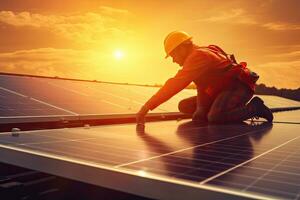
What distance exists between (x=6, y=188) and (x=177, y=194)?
1.89m

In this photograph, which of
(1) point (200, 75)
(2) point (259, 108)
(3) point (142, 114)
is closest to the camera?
(3) point (142, 114)

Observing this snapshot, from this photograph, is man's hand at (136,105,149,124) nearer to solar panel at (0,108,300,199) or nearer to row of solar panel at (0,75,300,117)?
solar panel at (0,108,300,199)

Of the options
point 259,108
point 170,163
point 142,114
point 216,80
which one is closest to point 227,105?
point 216,80

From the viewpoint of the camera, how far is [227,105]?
827 centimetres

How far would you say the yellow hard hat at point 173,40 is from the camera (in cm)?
785

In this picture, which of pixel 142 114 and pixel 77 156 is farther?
pixel 142 114

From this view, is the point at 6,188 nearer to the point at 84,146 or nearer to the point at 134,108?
the point at 84,146

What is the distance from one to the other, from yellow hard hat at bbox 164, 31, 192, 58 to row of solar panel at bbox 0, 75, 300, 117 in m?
2.10

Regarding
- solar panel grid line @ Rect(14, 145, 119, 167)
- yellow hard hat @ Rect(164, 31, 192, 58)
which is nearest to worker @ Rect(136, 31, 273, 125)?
yellow hard hat @ Rect(164, 31, 192, 58)

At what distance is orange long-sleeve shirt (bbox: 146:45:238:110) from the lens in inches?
273

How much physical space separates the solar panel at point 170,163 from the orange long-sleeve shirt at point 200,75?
182 centimetres

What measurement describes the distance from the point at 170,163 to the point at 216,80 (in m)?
5.23

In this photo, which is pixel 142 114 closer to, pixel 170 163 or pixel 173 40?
pixel 173 40

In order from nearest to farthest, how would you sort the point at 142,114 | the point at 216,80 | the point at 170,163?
the point at 170,163 < the point at 142,114 < the point at 216,80
